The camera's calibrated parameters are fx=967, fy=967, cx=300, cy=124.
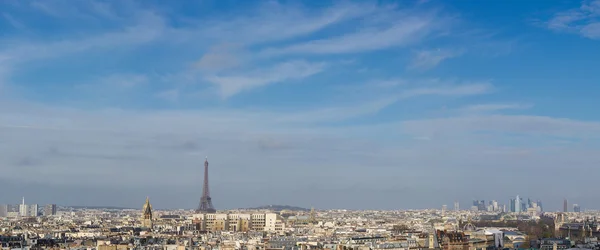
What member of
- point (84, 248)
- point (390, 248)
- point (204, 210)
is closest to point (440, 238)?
point (390, 248)

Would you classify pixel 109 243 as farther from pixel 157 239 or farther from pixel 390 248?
pixel 390 248

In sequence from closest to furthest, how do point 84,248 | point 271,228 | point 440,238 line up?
point 84,248 < point 440,238 < point 271,228

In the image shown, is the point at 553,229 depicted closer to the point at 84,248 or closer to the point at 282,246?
the point at 282,246

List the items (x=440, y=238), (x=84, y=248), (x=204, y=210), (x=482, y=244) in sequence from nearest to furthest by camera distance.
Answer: (x=84, y=248) → (x=440, y=238) → (x=482, y=244) → (x=204, y=210)

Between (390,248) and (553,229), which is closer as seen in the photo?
(390,248)

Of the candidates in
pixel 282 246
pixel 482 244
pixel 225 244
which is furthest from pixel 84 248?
pixel 482 244

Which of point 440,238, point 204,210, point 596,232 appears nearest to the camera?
point 440,238

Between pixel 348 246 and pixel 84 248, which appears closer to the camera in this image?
pixel 84 248

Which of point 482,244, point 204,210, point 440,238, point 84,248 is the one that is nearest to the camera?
point 84,248
